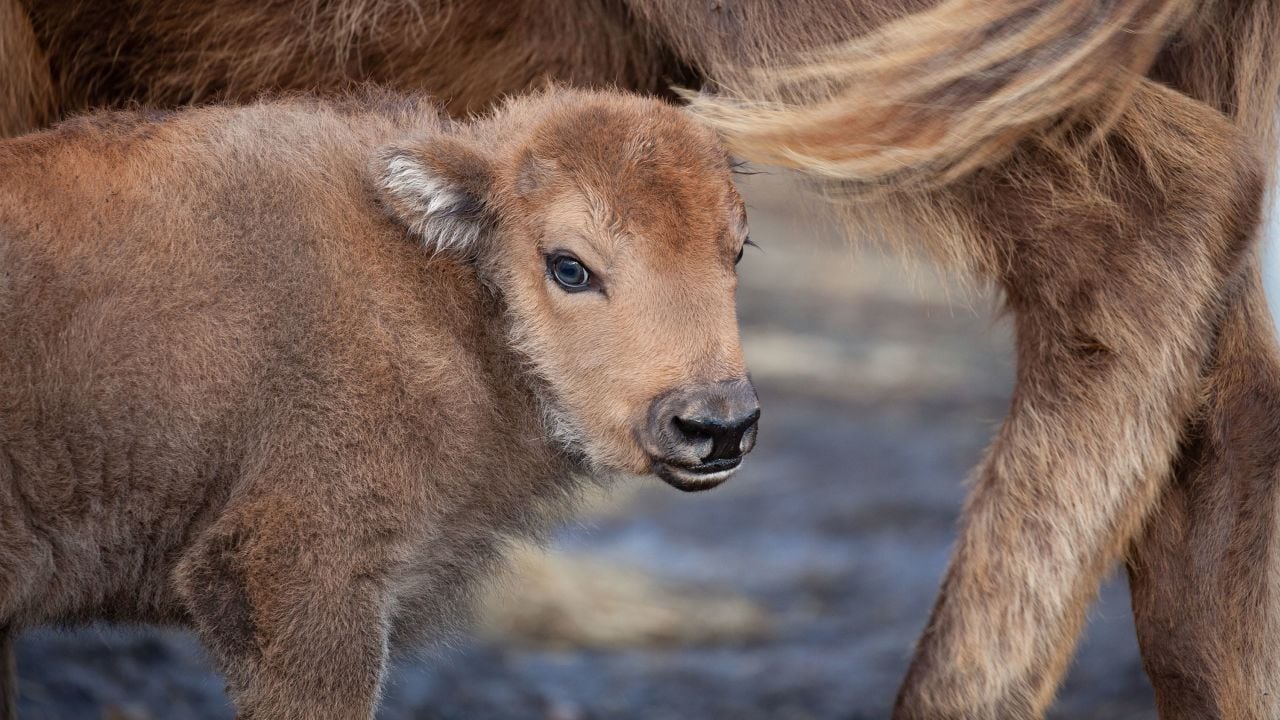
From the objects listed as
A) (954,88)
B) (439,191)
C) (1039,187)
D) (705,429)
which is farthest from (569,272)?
(1039,187)

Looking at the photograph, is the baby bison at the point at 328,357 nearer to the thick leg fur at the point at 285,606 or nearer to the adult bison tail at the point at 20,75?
the thick leg fur at the point at 285,606

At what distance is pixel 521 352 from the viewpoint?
12.2 feet

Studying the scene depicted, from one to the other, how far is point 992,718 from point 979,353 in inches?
264

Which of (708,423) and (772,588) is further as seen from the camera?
(772,588)

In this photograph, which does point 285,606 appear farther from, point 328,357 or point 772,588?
point 772,588

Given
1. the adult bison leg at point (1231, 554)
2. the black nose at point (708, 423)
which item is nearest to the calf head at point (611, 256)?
the black nose at point (708, 423)

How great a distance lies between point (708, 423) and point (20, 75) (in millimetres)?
2244

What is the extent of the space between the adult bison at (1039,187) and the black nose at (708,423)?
0.88m

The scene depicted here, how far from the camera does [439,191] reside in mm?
3582

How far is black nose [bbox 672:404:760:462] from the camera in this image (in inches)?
132

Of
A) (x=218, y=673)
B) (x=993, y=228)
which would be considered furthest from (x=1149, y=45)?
(x=218, y=673)

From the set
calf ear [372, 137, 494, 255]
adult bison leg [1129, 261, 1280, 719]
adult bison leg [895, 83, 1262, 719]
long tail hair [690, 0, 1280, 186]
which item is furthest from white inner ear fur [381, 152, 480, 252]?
adult bison leg [1129, 261, 1280, 719]

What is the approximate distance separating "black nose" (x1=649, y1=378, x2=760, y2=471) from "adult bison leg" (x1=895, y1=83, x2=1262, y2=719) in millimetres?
1173

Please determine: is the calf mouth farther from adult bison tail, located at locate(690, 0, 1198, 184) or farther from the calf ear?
adult bison tail, located at locate(690, 0, 1198, 184)
